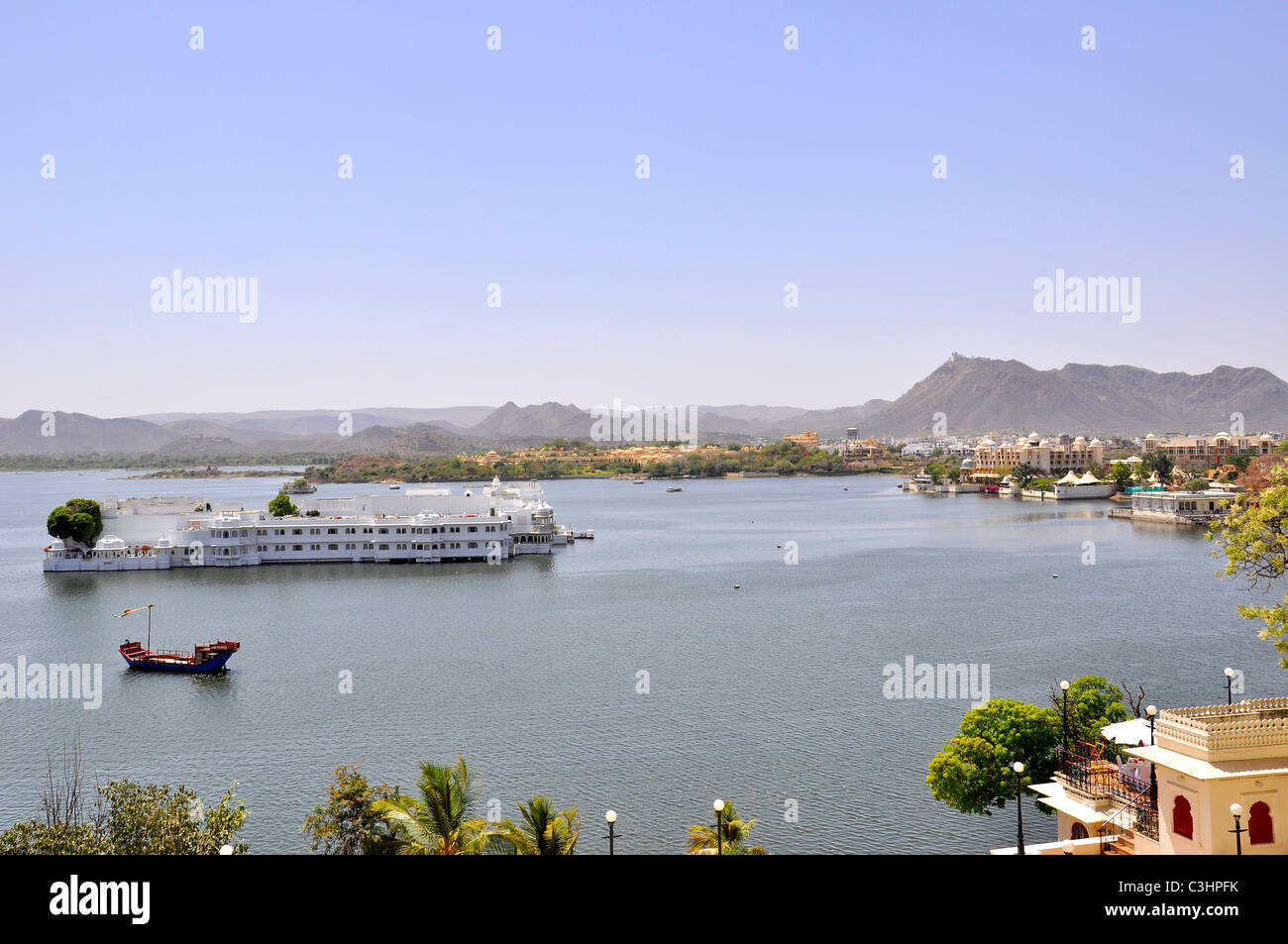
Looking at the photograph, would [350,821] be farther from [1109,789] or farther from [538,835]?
[1109,789]

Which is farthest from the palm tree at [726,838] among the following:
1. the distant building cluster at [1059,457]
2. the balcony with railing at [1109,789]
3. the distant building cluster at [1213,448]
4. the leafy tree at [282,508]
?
the distant building cluster at [1213,448]

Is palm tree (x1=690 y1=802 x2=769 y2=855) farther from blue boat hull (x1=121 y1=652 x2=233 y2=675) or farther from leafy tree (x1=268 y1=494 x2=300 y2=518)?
leafy tree (x1=268 y1=494 x2=300 y2=518)

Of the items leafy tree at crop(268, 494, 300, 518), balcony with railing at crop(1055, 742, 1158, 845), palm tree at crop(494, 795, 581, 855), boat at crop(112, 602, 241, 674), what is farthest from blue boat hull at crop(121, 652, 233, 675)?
leafy tree at crop(268, 494, 300, 518)

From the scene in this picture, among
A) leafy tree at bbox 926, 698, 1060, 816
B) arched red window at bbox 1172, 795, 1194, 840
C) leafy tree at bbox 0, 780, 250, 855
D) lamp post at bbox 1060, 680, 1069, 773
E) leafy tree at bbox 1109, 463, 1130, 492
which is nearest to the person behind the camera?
arched red window at bbox 1172, 795, 1194, 840

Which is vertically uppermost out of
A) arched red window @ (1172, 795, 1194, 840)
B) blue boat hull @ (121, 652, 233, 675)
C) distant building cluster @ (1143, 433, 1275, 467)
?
distant building cluster @ (1143, 433, 1275, 467)

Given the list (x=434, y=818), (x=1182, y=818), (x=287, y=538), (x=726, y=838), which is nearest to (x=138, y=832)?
(x=434, y=818)

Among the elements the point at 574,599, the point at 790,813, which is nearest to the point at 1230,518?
the point at 790,813

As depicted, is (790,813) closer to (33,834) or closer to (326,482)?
(33,834)
